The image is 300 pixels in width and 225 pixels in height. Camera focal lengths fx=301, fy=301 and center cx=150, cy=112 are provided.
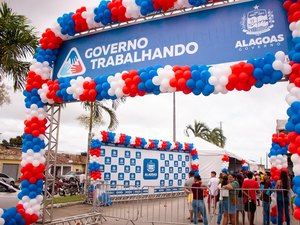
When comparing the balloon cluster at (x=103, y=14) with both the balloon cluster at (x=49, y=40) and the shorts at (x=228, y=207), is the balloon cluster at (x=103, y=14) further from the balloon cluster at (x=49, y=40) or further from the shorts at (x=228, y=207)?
the shorts at (x=228, y=207)

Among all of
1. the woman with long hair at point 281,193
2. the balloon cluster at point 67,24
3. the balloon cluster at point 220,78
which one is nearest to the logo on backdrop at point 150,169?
the woman with long hair at point 281,193

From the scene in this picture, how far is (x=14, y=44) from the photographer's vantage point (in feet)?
33.1

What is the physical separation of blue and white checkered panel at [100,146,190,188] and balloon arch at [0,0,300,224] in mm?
4588

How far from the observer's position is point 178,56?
21.8 feet

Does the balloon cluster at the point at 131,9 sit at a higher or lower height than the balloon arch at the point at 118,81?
higher

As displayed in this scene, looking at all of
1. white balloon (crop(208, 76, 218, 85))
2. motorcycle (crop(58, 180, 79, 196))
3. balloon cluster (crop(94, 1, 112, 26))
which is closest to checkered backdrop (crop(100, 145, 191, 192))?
motorcycle (crop(58, 180, 79, 196))

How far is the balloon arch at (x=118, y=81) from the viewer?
512 centimetres

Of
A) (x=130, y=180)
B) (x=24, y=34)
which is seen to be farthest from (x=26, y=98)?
(x=130, y=180)

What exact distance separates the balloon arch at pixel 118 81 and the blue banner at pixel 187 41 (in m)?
0.33

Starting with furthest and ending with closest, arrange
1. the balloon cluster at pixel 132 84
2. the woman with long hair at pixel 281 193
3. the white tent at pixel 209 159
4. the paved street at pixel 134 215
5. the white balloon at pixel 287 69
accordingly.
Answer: the white tent at pixel 209 159 → the paved street at pixel 134 215 → the woman with long hair at pixel 281 193 → the balloon cluster at pixel 132 84 → the white balloon at pixel 287 69

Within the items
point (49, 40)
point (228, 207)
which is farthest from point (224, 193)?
point (49, 40)

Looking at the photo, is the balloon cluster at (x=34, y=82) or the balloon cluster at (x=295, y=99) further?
the balloon cluster at (x=34, y=82)

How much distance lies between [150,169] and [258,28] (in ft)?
36.7

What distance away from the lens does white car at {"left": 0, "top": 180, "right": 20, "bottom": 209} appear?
28.3 ft
